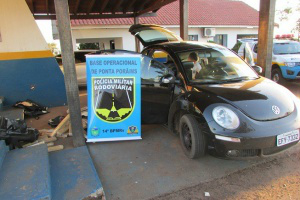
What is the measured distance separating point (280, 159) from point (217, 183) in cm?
120

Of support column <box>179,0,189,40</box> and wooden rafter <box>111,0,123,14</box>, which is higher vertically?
wooden rafter <box>111,0,123,14</box>

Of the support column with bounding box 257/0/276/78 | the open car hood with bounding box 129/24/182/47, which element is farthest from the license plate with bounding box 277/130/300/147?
the open car hood with bounding box 129/24/182/47

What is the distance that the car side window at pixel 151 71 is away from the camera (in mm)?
4168

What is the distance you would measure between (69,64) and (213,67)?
2376 mm

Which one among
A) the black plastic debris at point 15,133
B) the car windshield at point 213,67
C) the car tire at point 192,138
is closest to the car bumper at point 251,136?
the car tire at point 192,138

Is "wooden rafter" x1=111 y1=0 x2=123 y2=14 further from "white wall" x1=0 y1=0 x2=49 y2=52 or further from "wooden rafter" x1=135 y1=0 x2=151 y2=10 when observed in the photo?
"white wall" x1=0 y1=0 x2=49 y2=52

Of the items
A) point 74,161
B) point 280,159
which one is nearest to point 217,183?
point 280,159

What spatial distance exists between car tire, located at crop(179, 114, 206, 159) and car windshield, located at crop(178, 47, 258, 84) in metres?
0.73

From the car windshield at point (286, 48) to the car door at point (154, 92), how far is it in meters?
6.39

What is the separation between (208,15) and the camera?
17969mm

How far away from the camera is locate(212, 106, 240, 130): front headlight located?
2.92 metres

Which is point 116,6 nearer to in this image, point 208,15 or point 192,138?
point 192,138

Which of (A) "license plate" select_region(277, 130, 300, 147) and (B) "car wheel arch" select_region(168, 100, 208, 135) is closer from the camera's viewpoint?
(A) "license plate" select_region(277, 130, 300, 147)

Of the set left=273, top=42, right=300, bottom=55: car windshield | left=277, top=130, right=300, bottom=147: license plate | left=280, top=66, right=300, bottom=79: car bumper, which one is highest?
left=273, top=42, right=300, bottom=55: car windshield
